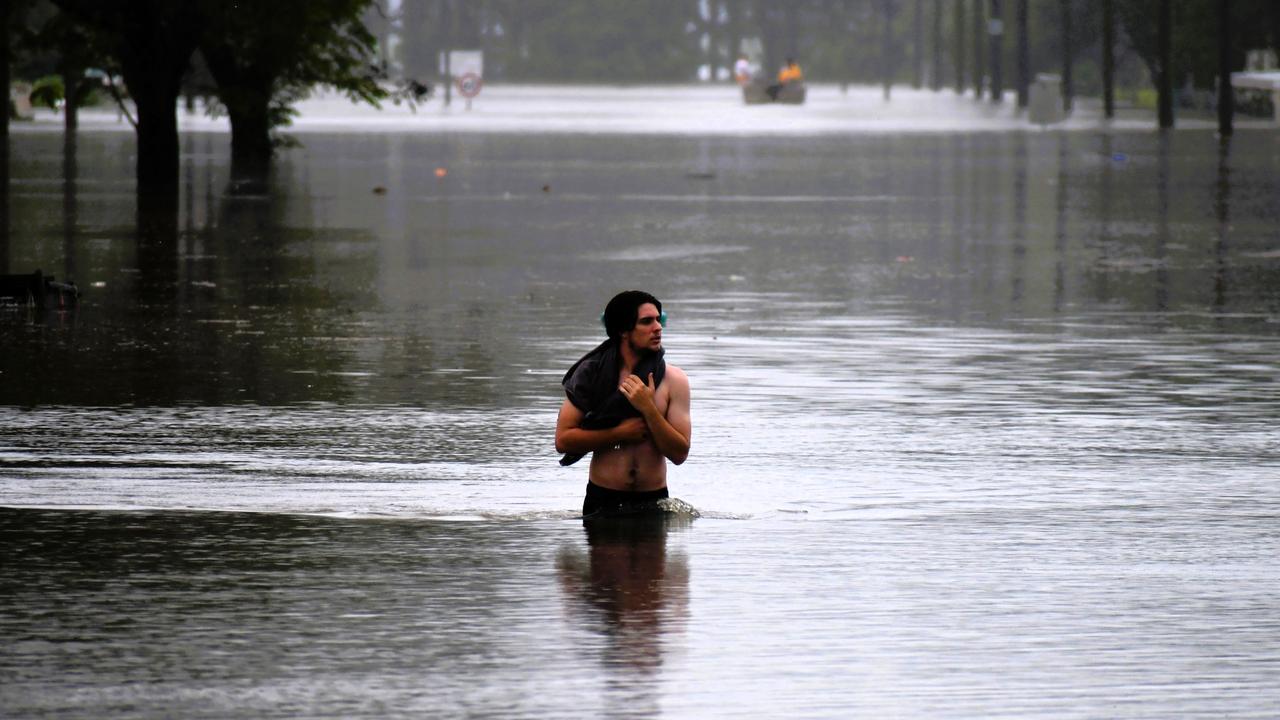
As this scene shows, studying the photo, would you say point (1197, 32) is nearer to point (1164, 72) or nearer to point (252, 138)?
point (1164, 72)

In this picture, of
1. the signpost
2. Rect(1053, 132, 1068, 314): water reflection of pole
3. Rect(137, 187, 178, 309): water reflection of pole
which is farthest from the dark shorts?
the signpost

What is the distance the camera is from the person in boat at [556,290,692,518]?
1005 centimetres

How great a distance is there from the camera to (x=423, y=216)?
31625 mm

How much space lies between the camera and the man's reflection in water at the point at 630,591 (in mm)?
7762

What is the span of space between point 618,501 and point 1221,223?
69.4 feet

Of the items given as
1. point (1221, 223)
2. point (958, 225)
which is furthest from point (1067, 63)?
point (958, 225)

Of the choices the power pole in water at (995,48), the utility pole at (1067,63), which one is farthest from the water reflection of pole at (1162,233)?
the power pole in water at (995,48)

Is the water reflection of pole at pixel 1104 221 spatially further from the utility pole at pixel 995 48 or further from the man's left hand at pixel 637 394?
the utility pole at pixel 995 48

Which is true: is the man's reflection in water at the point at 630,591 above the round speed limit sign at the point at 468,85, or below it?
below

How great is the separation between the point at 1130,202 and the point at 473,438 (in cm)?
2371

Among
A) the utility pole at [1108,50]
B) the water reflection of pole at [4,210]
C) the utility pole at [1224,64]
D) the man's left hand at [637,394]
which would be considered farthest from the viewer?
the utility pole at [1108,50]

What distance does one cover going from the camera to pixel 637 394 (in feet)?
32.5

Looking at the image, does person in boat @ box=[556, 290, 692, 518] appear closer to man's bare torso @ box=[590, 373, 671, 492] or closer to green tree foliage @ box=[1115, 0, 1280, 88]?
man's bare torso @ box=[590, 373, 671, 492]

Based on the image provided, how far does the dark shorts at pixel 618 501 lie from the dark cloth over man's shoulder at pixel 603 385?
0.51ft
